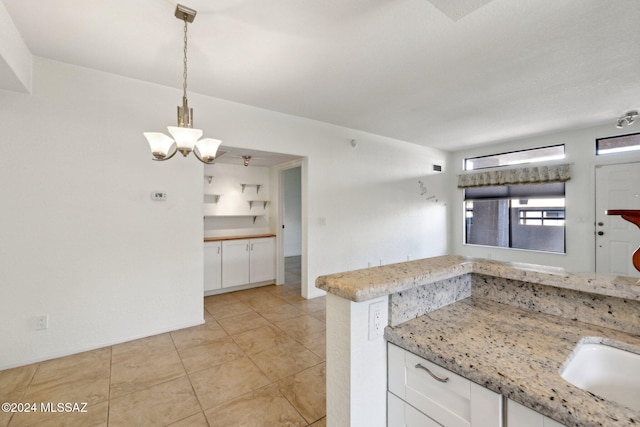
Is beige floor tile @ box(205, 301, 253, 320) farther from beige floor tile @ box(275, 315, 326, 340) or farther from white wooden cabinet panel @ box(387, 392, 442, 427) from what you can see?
white wooden cabinet panel @ box(387, 392, 442, 427)

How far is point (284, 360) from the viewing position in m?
2.47

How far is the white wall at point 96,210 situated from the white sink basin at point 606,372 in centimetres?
327

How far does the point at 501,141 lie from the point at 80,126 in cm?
668

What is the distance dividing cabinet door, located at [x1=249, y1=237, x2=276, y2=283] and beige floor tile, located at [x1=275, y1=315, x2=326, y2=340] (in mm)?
1520

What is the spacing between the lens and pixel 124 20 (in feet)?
6.60

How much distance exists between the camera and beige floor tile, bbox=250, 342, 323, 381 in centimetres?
230

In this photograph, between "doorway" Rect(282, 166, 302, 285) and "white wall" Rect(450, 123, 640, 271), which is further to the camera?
"doorway" Rect(282, 166, 302, 285)

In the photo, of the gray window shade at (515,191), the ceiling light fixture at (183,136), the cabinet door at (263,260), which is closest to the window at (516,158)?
the gray window shade at (515,191)

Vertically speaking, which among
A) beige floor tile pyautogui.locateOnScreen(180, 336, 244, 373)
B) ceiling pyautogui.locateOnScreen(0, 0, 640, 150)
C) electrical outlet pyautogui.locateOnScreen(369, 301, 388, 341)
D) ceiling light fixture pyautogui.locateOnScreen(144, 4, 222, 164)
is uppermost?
ceiling pyautogui.locateOnScreen(0, 0, 640, 150)

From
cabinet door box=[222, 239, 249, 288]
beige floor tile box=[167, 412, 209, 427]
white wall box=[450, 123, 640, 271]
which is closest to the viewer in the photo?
beige floor tile box=[167, 412, 209, 427]

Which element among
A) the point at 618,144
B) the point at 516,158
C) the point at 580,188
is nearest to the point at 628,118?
the point at 618,144

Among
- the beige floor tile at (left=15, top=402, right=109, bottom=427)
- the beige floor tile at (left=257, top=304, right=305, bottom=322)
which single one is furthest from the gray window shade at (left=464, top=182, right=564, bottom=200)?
the beige floor tile at (left=15, top=402, right=109, bottom=427)

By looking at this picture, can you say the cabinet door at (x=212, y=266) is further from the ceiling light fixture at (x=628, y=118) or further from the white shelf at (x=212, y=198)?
the ceiling light fixture at (x=628, y=118)

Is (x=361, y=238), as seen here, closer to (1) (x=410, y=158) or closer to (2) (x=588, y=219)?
(1) (x=410, y=158)
